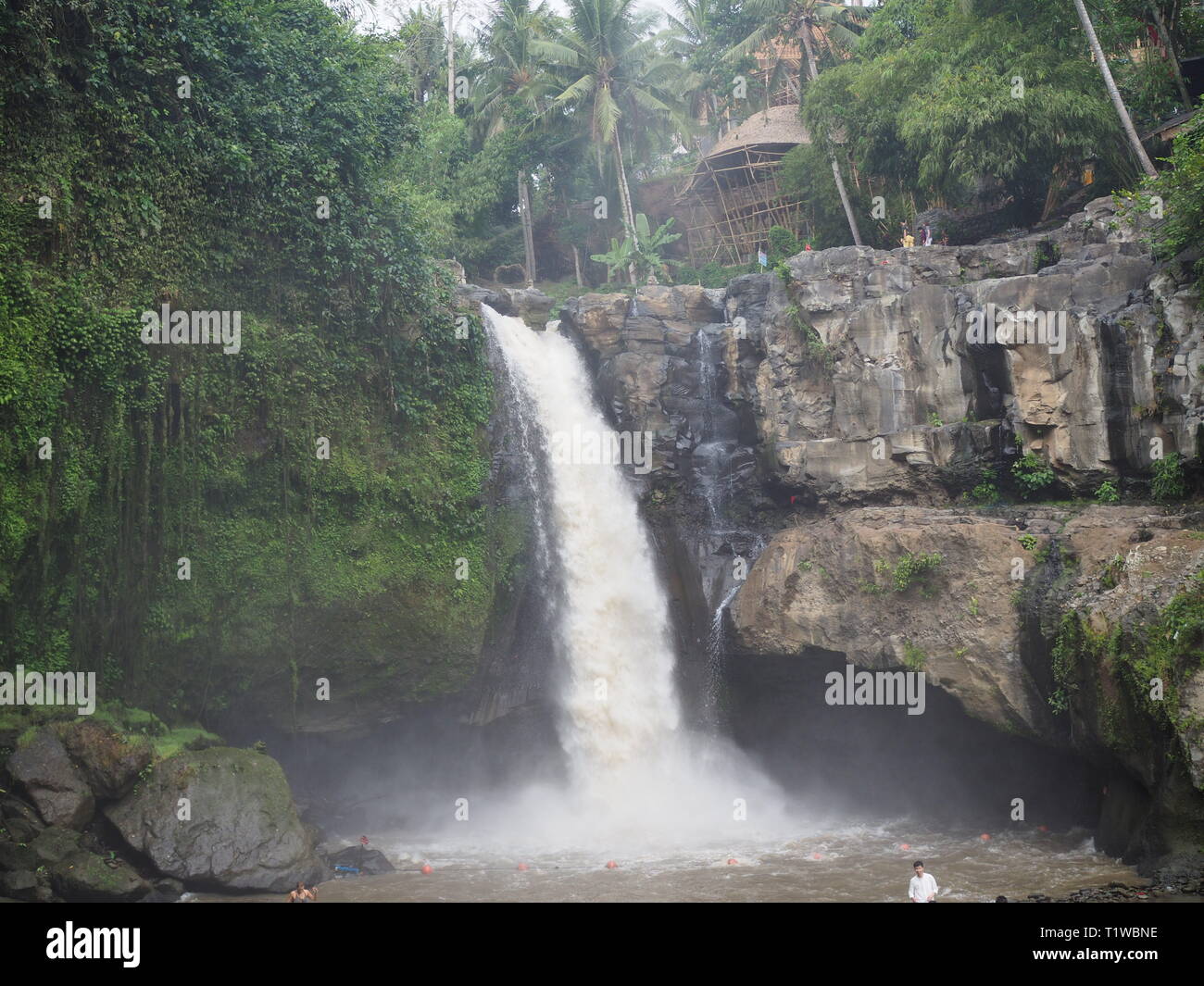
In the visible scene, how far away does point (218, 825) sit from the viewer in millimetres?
15266

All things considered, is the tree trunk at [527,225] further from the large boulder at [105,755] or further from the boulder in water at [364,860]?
the large boulder at [105,755]

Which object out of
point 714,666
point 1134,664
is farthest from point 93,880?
point 1134,664

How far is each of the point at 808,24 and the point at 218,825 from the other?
1284 inches

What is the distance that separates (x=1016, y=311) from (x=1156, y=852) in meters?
10.3

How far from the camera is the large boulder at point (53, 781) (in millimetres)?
14336

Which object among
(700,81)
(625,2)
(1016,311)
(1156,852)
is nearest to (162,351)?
(1016,311)

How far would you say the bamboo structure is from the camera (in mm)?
36438

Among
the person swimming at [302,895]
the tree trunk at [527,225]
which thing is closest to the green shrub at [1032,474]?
the person swimming at [302,895]

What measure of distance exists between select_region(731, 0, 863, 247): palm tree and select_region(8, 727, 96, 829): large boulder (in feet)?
101

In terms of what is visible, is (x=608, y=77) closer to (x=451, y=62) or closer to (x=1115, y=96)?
(x=451, y=62)

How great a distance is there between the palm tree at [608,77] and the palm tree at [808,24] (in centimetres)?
365

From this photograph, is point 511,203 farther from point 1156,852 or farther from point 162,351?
point 1156,852

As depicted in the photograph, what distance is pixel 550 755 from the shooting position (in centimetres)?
2056

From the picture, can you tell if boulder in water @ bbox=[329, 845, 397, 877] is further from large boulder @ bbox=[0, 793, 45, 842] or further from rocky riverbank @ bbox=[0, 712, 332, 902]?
large boulder @ bbox=[0, 793, 45, 842]
